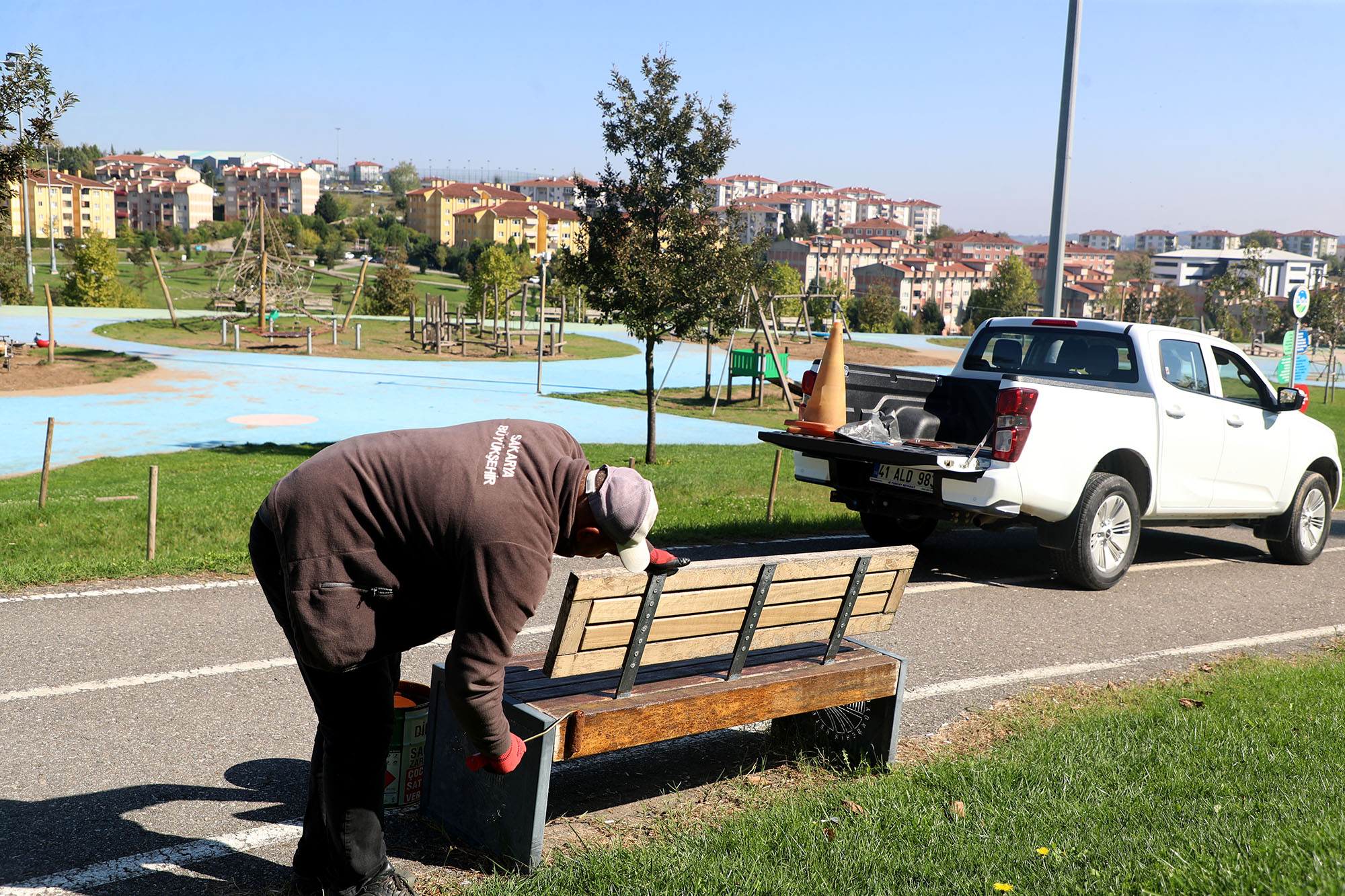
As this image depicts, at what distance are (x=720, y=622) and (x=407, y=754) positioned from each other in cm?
122

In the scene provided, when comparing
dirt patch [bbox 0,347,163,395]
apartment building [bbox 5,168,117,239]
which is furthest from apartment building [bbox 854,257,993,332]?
dirt patch [bbox 0,347,163,395]

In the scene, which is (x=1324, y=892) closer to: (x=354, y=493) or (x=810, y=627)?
(x=810, y=627)

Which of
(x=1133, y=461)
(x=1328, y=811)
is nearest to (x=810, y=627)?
(x=1328, y=811)

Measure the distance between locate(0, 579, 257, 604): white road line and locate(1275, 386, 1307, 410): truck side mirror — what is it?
333 inches

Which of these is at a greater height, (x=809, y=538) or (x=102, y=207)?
(x=102, y=207)

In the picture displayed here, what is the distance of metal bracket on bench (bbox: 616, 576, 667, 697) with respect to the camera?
3.70 m

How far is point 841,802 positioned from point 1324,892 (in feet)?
5.18

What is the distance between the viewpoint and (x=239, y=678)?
5496 millimetres

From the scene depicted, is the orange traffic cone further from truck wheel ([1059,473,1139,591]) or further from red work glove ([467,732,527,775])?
red work glove ([467,732,527,775])

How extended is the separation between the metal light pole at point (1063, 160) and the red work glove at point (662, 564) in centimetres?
971

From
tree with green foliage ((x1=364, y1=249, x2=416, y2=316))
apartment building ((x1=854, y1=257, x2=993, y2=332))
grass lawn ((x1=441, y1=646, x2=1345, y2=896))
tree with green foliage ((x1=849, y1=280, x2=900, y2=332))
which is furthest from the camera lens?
apartment building ((x1=854, y1=257, x2=993, y2=332))

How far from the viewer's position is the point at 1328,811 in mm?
3641

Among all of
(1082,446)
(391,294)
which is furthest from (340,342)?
(1082,446)

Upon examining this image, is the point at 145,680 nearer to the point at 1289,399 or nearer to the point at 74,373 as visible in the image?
the point at 1289,399
